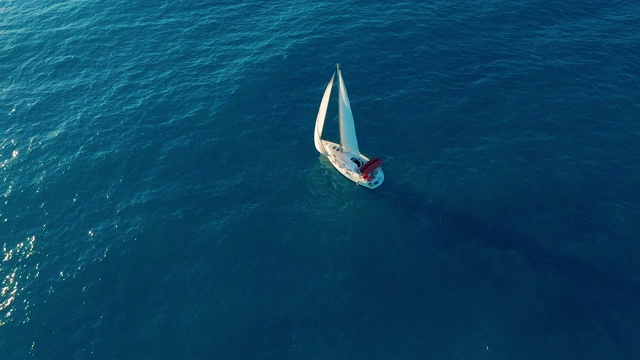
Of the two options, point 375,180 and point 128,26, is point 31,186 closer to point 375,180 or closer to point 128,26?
point 128,26

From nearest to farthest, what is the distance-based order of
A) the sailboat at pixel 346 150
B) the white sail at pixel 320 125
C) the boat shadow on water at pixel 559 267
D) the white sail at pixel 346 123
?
the boat shadow on water at pixel 559 267, the white sail at pixel 346 123, the sailboat at pixel 346 150, the white sail at pixel 320 125

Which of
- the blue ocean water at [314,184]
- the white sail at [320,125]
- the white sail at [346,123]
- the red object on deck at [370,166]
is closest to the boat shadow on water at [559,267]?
the blue ocean water at [314,184]

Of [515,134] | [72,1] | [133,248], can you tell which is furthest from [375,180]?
[72,1]

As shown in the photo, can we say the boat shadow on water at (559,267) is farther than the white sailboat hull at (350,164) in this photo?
No

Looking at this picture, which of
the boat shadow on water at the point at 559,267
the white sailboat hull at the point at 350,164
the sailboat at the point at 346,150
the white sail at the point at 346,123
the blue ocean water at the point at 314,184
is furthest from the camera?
the white sailboat hull at the point at 350,164

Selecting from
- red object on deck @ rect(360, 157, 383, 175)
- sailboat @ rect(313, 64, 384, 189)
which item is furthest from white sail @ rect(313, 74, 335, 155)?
red object on deck @ rect(360, 157, 383, 175)

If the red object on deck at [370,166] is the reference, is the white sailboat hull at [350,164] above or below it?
below

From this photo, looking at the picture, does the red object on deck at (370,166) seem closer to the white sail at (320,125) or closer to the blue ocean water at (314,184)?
the blue ocean water at (314,184)

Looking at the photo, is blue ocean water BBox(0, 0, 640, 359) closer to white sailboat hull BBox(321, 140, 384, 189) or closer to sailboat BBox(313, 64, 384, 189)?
white sailboat hull BBox(321, 140, 384, 189)
